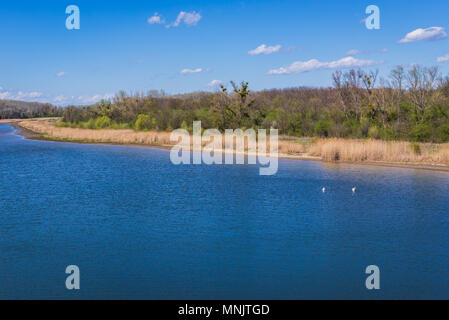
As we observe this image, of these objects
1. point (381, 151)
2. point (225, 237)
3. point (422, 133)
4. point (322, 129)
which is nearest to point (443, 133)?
point (422, 133)

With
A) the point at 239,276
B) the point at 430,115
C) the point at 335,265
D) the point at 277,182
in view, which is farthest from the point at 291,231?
the point at 430,115

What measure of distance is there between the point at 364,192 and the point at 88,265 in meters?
11.3

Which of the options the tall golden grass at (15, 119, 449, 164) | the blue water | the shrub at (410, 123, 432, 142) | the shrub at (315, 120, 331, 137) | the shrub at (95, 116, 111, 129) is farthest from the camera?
the shrub at (95, 116, 111, 129)

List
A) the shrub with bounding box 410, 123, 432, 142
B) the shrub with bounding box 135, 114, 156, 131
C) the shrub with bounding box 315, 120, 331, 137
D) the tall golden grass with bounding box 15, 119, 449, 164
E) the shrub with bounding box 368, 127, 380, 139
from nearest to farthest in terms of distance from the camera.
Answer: the tall golden grass with bounding box 15, 119, 449, 164, the shrub with bounding box 410, 123, 432, 142, the shrub with bounding box 368, 127, 380, 139, the shrub with bounding box 315, 120, 331, 137, the shrub with bounding box 135, 114, 156, 131

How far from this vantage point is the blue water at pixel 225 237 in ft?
27.6

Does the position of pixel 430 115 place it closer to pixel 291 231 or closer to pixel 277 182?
pixel 277 182

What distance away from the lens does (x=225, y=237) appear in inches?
441

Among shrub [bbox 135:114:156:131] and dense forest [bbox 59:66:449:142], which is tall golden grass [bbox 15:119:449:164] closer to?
dense forest [bbox 59:66:449:142]

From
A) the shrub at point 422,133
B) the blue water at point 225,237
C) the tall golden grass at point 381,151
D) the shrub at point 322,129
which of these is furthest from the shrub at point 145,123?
the blue water at point 225,237

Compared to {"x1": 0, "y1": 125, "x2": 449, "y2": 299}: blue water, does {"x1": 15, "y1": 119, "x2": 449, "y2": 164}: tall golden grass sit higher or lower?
higher

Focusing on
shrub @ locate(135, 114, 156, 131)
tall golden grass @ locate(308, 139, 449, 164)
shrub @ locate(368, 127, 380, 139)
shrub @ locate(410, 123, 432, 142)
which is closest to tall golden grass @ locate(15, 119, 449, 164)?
tall golden grass @ locate(308, 139, 449, 164)

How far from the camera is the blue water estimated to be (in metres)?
8.40

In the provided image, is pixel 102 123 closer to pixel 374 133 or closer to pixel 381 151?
pixel 374 133

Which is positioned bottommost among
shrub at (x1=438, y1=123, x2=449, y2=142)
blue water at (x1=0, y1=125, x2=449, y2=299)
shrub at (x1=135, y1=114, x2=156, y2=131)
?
blue water at (x1=0, y1=125, x2=449, y2=299)
